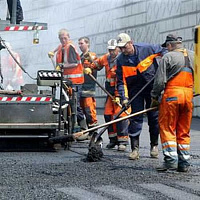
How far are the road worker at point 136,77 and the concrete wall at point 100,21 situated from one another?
2266 millimetres

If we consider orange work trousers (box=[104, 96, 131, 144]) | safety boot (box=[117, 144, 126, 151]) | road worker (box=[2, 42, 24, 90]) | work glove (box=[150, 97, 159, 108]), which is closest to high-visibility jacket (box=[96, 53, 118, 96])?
orange work trousers (box=[104, 96, 131, 144])

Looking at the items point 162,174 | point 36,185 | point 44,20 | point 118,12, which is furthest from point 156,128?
point 118,12

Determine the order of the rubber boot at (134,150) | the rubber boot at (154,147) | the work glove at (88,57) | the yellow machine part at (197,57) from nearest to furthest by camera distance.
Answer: the yellow machine part at (197,57)
the rubber boot at (134,150)
the rubber boot at (154,147)
the work glove at (88,57)

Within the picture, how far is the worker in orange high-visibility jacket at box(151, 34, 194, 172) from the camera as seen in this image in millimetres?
7406

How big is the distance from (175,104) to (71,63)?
4.01 m

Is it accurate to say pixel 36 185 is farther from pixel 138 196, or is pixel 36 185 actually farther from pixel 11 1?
pixel 11 1

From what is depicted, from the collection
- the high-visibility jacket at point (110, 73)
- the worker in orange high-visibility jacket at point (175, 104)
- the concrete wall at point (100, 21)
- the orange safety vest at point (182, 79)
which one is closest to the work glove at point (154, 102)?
the worker in orange high-visibility jacket at point (175, 104)

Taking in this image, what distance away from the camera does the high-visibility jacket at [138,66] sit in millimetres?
8531

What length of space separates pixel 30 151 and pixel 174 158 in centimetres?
239

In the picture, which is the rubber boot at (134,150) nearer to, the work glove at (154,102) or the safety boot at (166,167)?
the work glove at (154,102)

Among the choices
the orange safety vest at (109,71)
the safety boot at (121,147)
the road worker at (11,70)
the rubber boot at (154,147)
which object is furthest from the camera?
the road worker at (11,70)

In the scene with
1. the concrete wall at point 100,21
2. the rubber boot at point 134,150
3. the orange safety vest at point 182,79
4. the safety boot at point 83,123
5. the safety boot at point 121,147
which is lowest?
the safety boot at point 121,147

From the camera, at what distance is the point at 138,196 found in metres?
5.90

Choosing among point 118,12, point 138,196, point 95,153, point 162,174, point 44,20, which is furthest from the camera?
point 118,12
